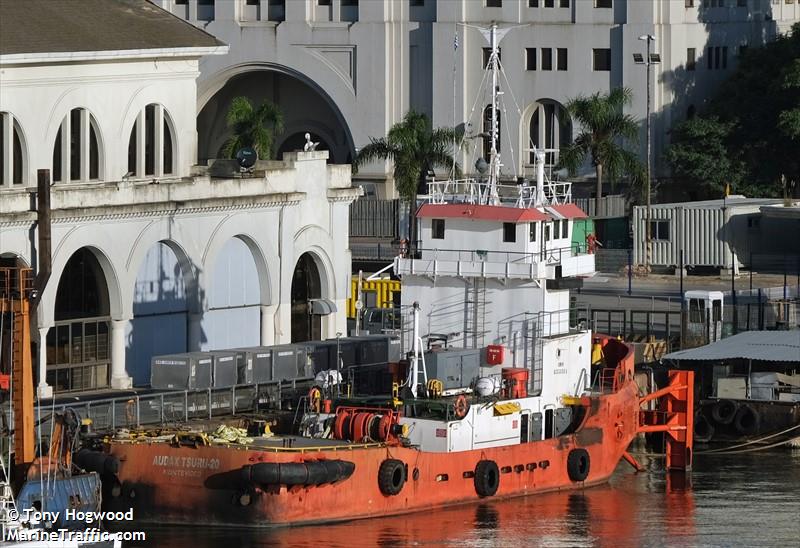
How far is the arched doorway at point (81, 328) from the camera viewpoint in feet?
236

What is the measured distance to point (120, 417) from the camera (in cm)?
6272

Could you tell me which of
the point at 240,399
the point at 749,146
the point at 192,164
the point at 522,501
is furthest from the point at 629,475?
the point at 749,146

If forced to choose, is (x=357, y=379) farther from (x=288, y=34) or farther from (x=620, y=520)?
(x=288, y=34)

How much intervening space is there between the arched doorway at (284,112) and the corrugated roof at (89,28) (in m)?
42.9

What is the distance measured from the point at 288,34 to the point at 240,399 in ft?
196

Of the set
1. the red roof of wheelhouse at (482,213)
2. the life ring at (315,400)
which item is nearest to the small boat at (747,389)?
the red roof of wheelhouse at (482,213)

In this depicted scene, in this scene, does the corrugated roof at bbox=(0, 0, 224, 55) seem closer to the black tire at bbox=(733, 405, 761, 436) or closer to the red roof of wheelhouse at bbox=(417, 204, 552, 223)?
the red roof of wheelhouse at bbox=(417, 204, 552, 223)

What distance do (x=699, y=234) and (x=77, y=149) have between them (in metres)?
36.1

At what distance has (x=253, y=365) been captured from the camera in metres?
67.8

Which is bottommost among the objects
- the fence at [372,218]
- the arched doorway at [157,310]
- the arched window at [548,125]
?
the arched doorway at [157,310]

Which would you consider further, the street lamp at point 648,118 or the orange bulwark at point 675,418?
the street lamp at point 648,118

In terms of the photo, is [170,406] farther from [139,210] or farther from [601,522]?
[601,522]

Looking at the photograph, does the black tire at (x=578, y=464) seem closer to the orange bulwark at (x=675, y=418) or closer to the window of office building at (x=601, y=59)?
the orange bulwark at (x=675, y=418)

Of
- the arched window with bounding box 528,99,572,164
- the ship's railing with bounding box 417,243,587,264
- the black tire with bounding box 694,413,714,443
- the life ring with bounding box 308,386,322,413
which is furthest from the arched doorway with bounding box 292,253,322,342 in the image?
the arched window with bounding box 528,99,572,164
